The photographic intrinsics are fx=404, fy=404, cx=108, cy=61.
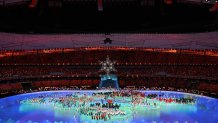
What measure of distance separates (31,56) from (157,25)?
33.4ft

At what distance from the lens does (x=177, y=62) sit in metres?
30.8

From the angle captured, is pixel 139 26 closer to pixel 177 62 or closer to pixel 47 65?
pixel 177 62

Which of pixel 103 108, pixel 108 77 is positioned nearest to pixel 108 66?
pixel 108 77

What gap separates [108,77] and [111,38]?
15.8 ft

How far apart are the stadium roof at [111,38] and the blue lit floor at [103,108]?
677 cm

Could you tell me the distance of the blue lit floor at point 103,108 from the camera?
2142 cm

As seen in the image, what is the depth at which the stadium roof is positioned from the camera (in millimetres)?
31219

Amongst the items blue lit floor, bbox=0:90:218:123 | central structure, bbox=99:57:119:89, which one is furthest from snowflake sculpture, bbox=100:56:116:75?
blue lit floor, bbox=0:90:218:123

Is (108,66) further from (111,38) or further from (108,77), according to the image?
(111,38)

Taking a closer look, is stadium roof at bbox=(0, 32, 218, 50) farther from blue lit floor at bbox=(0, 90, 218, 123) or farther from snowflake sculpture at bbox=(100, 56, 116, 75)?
blue lit floor at bbox=(0, 90, 218, 123)

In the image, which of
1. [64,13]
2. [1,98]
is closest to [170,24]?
[64,13]

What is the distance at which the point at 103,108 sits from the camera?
74.8 feet

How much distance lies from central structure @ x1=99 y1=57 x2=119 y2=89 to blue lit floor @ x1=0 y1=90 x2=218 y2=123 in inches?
85.7

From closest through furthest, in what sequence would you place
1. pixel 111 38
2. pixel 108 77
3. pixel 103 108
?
pixel 103 108
pixel 108 77
pixel 111 38
